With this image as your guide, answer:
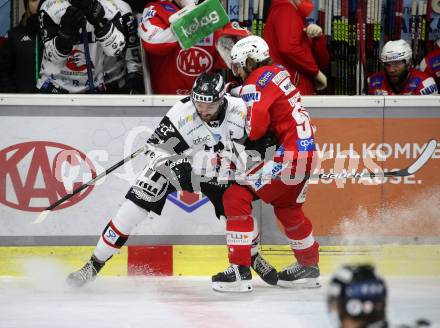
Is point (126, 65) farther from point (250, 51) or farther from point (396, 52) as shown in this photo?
point (396, 52)

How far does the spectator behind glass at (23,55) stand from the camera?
6129mm

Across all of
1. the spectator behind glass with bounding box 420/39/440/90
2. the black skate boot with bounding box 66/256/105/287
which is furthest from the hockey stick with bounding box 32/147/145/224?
the spectator behind glass with bounding box 420/39/440/90

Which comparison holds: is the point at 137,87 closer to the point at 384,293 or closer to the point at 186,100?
the point at 186,100

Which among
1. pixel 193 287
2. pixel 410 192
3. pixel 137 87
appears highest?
pixel 137 87

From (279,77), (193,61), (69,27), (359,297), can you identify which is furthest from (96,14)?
(359,297)

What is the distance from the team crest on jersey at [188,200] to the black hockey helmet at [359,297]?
347 centimetres

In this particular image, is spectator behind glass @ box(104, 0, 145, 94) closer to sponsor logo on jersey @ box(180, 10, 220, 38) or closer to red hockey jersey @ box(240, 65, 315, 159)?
sponsor logo on jersey @ box(180, 10, 220, 38)

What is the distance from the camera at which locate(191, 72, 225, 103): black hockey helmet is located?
506 centimetres

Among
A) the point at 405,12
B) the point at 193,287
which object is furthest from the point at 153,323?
the point at 405,12

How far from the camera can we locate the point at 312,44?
642cm

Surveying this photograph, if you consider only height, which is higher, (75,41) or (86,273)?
(75,41)

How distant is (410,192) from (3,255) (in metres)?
2.51

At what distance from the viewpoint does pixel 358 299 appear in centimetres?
230

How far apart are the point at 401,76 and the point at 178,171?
6.46ft
